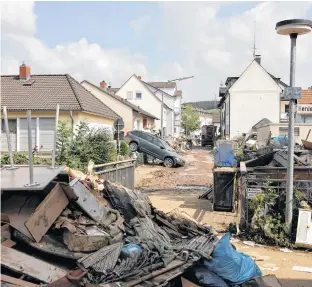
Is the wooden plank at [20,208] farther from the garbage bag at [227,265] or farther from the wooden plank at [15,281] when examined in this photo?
the garbage bag at [227,265]

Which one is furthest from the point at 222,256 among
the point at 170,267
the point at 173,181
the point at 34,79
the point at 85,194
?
the point at 34,79

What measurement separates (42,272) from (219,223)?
240 inches

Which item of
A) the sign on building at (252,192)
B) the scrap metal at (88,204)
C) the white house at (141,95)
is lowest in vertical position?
the sign on building at (252,192)

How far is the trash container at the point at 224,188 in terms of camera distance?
11.2 metres

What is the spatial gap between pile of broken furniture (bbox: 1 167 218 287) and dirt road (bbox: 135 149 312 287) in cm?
157

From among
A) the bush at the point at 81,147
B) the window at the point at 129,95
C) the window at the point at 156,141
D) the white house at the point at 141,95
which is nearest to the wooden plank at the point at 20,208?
the bush at the point at 81,147

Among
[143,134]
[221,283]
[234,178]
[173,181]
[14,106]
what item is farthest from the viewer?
[143,134]

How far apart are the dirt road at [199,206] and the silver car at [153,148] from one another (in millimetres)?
753

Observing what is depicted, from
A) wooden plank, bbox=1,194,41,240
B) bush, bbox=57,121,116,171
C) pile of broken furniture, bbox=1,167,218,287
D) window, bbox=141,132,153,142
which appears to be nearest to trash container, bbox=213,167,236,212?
bush, bbox=57,121,116,171

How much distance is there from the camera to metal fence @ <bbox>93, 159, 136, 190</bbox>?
10443 millimetres

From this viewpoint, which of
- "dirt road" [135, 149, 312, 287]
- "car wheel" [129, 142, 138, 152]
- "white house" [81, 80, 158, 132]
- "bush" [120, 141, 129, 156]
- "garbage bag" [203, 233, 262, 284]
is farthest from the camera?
"white house" [81, 80, 158, 132]

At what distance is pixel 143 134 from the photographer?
27.1 m

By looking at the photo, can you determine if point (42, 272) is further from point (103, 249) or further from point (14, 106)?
point (14, 106)

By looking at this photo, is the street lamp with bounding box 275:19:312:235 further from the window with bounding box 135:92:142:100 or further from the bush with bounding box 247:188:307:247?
the window with bounding box 135:92:142:100
